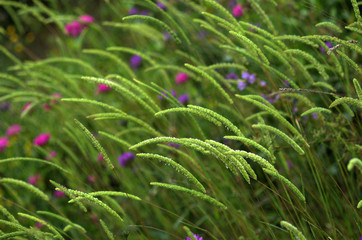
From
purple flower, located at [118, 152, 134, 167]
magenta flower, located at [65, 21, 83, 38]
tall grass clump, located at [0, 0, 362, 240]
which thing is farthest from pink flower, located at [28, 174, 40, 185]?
magenta flower, located at [65, 21, 83, 38]

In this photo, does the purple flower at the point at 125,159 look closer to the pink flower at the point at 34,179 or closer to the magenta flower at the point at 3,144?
the pink flower at the point at 34,179

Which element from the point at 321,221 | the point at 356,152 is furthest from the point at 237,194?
Answer: the point at 356,152

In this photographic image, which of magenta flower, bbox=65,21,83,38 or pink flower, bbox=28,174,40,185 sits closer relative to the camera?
pink flower, bbox=28,174,40,185

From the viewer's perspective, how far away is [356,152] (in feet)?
3.41

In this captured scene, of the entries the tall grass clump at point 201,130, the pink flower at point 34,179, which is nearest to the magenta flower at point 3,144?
the tall grass clump at point 201,130

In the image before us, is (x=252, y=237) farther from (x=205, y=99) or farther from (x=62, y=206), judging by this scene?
(x=62, y=206)

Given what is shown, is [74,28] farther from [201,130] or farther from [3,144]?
[201,130]

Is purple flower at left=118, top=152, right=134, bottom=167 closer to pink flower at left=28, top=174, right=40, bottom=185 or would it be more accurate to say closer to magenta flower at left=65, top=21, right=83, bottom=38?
pink flower at left=28, top=174, right=40, bottom=185

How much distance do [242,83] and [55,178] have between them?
129cm

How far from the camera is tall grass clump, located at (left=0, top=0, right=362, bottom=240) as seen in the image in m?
0.95

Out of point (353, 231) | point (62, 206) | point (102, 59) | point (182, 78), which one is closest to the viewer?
point (353, 231)

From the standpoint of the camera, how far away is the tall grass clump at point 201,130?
955 mm

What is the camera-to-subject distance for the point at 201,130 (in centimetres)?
102

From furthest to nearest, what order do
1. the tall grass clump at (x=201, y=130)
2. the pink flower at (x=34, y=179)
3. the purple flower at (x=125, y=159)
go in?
the pink flower at (x=34, y=179)
the purple flower at (x=125, y=159)
the tall grass clump at (x=201, y=130)
